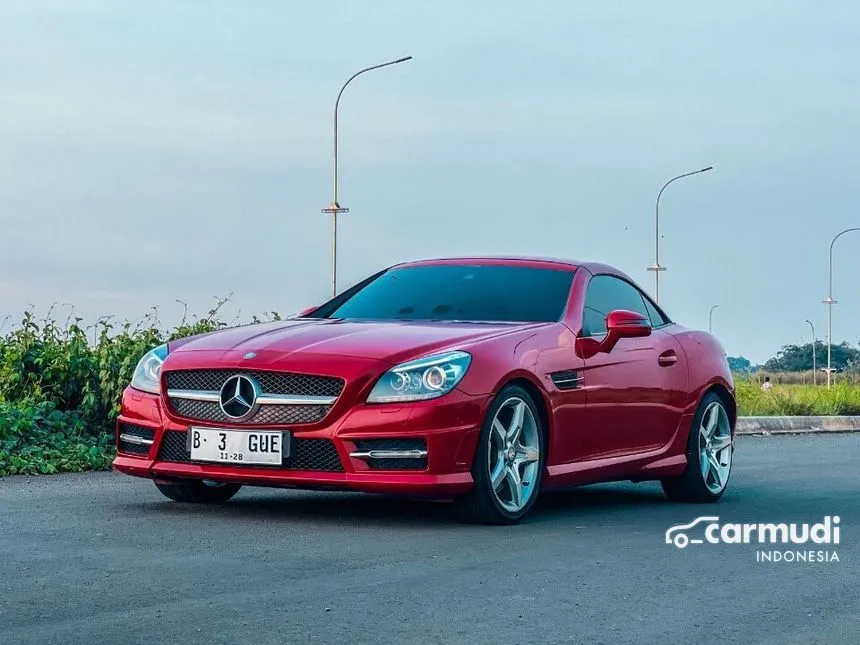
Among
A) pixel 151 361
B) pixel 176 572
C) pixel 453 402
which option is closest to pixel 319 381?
pixel 453 402

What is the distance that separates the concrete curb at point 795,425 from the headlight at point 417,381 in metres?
12.8

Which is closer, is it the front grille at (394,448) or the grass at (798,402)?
the front grille at (394,448)

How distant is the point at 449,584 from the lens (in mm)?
6289

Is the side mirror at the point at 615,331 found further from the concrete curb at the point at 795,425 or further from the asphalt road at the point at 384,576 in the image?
the concrete curb at the point at 795,425

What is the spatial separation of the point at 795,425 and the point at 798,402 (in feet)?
11.5

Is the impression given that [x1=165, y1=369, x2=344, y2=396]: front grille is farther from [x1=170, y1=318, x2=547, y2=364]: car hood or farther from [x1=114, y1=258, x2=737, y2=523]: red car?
[x1=170, y1=318, x2=547, y2=364]: car hood

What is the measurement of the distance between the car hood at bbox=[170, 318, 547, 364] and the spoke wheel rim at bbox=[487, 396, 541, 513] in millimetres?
457

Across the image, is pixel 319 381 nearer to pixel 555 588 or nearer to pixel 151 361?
pixel 151 361

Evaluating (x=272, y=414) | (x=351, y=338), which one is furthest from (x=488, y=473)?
(x=272, y=414)

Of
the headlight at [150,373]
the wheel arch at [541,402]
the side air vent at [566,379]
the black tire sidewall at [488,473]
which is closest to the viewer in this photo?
Result: the black tire sidewall at [488,473]

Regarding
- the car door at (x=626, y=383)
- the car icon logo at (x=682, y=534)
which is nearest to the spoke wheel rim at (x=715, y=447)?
the car door at (x=626, y=383)

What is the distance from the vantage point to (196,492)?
9.17 meters

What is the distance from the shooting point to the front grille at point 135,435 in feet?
28.0

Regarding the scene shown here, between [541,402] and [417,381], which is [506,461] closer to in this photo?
[541,402]
